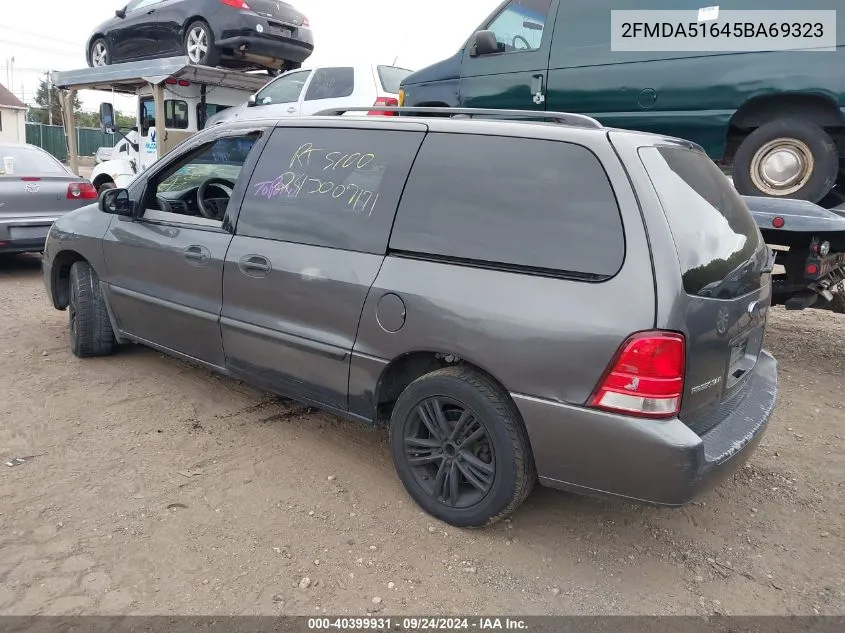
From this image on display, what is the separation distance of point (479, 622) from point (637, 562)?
0.79 meters

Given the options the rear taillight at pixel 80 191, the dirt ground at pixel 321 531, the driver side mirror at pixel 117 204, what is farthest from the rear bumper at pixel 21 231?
the dirt ground at pixel 321 531

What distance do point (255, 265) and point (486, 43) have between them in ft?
13.1

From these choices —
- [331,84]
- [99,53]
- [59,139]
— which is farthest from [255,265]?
[59,139]

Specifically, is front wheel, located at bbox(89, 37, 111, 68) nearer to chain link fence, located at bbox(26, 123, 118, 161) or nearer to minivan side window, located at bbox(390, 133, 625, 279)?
minivan side window, located at bbox(390, 133, 625, 279)

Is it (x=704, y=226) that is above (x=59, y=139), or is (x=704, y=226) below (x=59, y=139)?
below

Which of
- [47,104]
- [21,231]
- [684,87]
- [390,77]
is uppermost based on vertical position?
[47,104]

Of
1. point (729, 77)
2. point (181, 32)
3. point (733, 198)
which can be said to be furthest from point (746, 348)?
point (181, 32)

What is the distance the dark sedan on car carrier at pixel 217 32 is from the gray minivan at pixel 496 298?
788 centimetres

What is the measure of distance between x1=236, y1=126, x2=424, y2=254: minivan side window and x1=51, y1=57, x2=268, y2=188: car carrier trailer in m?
7.62

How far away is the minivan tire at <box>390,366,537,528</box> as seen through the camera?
262 centimetres

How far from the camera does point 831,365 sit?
525 cm

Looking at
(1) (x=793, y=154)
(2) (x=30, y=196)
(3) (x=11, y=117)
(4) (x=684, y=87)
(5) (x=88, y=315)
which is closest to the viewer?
(5) (x=88, y=315)

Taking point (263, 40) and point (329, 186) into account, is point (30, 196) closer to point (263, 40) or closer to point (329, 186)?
point (263, 40)

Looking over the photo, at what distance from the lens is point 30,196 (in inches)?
285
